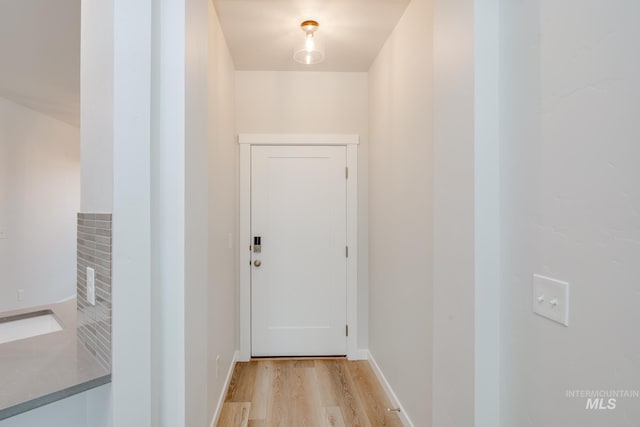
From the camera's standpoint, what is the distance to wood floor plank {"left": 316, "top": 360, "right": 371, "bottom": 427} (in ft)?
6.81

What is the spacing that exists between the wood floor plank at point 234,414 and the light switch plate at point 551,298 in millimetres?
1859

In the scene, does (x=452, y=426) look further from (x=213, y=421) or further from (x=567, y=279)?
(x=213, y=421)

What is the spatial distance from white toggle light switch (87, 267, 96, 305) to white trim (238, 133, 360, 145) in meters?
1.99

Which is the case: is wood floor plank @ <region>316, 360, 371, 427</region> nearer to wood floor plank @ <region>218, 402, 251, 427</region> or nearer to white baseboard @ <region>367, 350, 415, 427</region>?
white baseboard @ <region>367, 350, 415, 427</region>

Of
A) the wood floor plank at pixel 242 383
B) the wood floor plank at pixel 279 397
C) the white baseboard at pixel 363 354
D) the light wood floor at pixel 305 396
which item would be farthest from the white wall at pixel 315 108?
the wood floor plank at pixel 242 383

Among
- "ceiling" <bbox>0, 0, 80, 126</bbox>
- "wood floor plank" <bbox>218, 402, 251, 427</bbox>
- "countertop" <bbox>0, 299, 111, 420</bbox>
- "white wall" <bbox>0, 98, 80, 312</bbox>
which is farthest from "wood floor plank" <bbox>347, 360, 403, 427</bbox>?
"white wall" <bbox>0, 98, 80, 312</bbox>

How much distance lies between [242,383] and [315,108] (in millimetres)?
2369

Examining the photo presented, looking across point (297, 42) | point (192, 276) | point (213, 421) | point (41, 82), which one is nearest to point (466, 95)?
point (192, 276)

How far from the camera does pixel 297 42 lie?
2.41m

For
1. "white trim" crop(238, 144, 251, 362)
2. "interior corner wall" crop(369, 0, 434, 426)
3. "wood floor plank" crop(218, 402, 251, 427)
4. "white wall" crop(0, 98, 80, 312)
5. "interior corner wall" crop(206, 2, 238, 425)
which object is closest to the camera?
"interior corner wall" crop(369, 0, 434, 426)

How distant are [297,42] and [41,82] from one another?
2589 millimetres

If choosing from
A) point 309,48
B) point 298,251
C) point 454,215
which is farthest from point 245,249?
point 454,215

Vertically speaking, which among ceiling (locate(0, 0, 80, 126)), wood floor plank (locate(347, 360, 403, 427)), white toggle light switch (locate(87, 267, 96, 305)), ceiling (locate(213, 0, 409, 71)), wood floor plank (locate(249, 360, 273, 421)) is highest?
ceiling (locate(213, 0, 409, 71))

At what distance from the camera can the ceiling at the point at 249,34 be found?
197 centimetres
